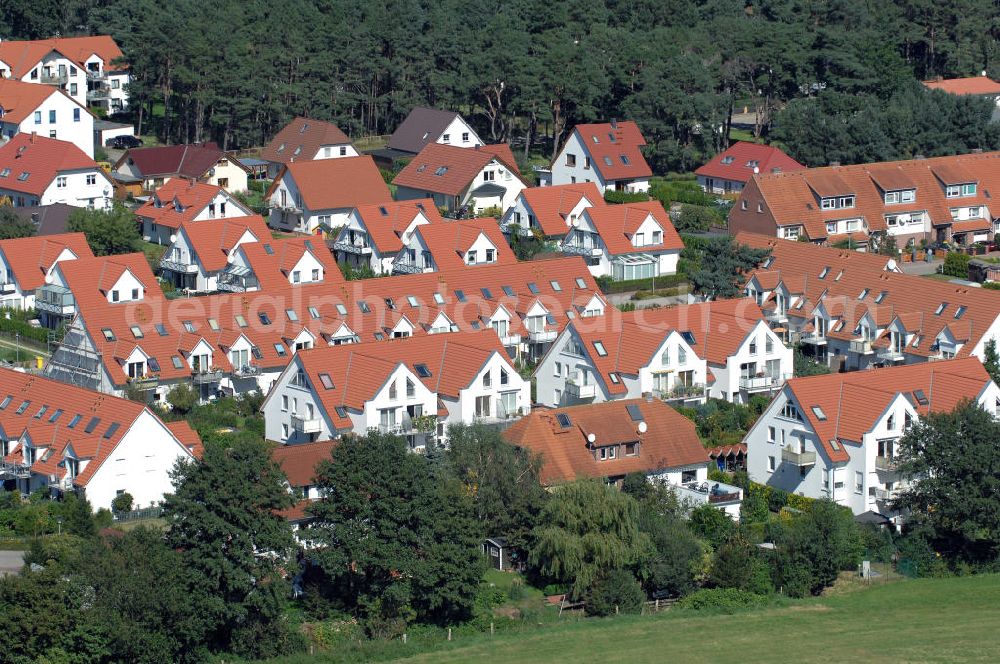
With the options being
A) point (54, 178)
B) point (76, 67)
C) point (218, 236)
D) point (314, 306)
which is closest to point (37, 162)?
point (54, 178)

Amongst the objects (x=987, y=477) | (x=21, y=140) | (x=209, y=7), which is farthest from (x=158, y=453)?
(x=209, y=7)

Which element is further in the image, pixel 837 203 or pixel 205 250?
pixel 837 203

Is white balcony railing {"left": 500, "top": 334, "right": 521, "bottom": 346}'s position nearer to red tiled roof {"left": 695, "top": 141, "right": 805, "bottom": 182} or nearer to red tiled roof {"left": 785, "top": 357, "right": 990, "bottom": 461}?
red tiled roof {"left": 785, "top": 357, "right": 990, "bottom": 461}

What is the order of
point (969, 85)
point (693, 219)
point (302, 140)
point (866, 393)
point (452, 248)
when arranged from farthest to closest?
1. point (969, 85)
2. point (302, 140)
3. point (693, 219)
4. point (452, 248)
5. point (866, 393)

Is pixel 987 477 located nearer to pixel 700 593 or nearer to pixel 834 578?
pixel 834 578

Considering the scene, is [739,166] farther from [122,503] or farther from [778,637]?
[778,637]

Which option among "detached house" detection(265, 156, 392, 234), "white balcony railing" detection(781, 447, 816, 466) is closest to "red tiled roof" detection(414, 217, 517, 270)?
"detached house" detection(265, 156, 392, 234)

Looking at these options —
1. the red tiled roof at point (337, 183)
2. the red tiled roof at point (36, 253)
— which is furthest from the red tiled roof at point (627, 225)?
the red tiled roof at point (36, 253)
